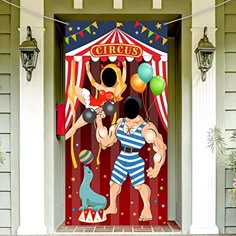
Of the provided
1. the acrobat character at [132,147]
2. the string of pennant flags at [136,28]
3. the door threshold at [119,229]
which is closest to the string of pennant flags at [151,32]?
the string of pennant flags at [136,28]

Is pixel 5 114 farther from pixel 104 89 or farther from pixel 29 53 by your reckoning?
pixel 104 89

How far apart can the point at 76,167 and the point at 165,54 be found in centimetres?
159

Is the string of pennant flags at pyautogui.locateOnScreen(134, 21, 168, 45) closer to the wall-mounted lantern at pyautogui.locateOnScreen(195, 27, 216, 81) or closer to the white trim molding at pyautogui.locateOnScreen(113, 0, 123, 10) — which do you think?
the white trim molding at pyautogui.locateOnScreen(113, 0, 123, 10)

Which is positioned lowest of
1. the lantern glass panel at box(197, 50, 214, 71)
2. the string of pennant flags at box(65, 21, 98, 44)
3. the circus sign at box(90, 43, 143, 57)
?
the lantern glass panel at box(197, 50, 214, 71)

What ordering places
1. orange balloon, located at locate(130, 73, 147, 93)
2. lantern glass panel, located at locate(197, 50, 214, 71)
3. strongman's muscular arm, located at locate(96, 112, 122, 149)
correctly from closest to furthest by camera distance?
lantern glass panel, located at locate(197, 50, 214, 71)
orange balloon, located at locate(130, 73, 147, 93)
strongman's muscular arm, located at locate(96, 112, 122, 149)

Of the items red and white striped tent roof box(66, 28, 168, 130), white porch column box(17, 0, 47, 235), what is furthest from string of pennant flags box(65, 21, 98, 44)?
white porch column box(17, 0, 47, 235)

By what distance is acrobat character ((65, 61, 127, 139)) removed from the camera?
5129 mm

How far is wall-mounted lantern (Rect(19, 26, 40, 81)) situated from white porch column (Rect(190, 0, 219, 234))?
1643 millimetres

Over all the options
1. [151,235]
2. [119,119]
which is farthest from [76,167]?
[151,235]

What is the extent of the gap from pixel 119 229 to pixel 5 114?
174cm

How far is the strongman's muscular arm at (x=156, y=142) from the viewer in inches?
206

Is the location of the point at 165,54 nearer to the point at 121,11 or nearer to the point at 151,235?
the point at 121,11

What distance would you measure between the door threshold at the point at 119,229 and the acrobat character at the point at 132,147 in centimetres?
15

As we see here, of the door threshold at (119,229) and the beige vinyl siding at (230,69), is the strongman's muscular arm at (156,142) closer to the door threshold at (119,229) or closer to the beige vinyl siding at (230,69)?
the door threshold at (119,229)
